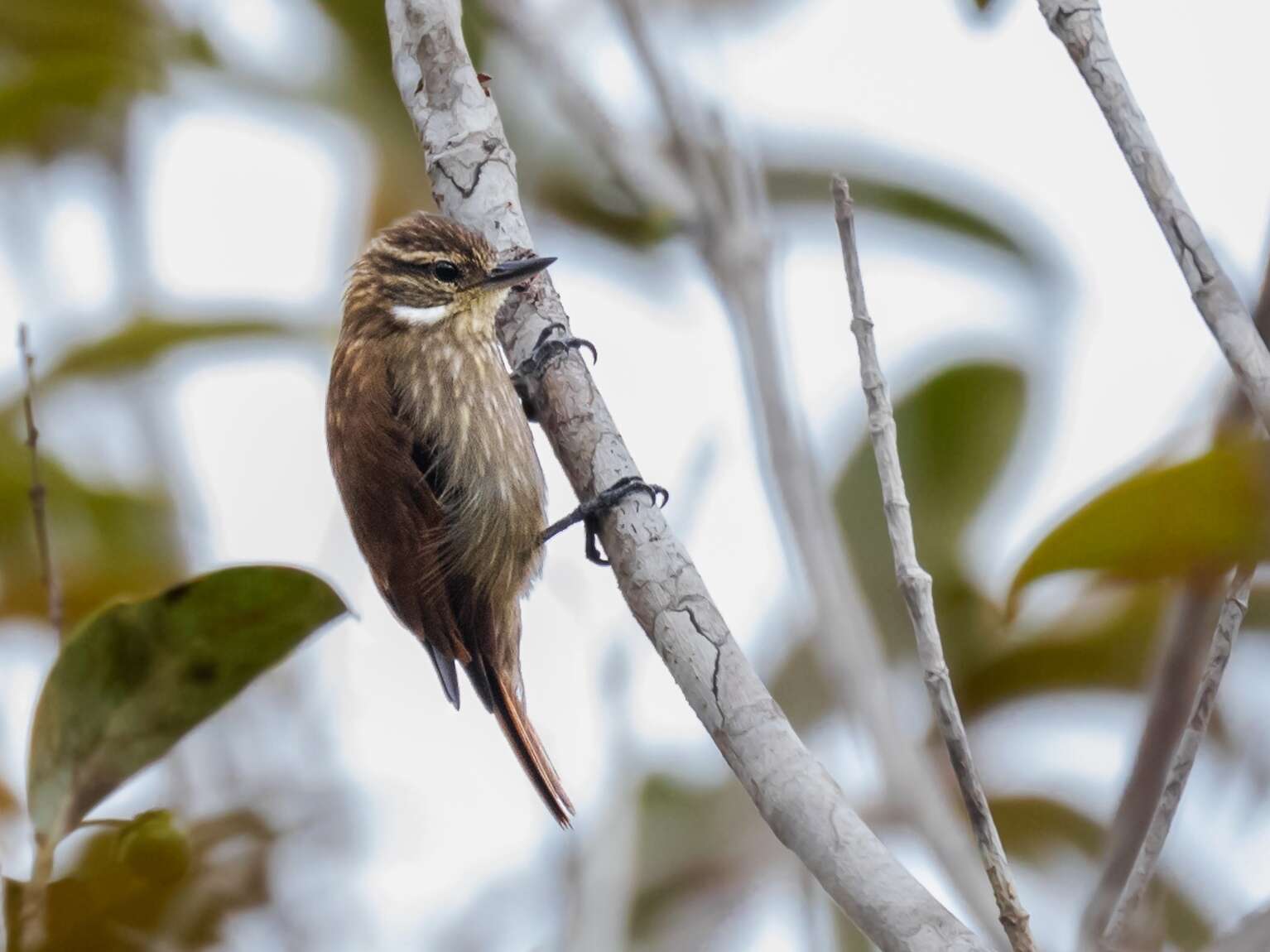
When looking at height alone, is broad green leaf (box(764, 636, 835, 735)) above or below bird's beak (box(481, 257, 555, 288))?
below

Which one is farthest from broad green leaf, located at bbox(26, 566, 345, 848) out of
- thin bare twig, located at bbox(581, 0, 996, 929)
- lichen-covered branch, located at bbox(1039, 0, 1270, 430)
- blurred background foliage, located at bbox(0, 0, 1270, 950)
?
lichen-covered branch, located at bbox(1039, 0, 1270, 430)

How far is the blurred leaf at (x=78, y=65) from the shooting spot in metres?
3.88

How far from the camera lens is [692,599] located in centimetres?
196

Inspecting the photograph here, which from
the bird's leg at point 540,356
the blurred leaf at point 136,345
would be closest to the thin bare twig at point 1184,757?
the bird's leg at point 540,356

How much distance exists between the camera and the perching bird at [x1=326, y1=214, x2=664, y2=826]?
11.9 ft

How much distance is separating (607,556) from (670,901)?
1.51m

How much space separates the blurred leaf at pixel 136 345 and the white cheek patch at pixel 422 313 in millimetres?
388

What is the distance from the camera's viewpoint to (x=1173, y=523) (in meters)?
1.58

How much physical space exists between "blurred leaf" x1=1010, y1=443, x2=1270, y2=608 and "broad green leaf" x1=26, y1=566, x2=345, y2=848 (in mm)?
1053

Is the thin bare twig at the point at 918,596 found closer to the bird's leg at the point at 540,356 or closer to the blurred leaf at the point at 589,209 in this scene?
the bird's leg at the point at 540,356

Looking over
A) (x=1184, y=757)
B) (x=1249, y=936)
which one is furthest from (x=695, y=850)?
(x=1249, y=936)

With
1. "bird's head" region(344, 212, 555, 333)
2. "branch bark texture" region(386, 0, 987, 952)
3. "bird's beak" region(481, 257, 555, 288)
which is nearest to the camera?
"branch bark texture" region(386, 0, 987, 952)

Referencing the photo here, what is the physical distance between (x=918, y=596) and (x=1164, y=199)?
1.70 ft

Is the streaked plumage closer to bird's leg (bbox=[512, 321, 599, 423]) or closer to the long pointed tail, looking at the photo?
the long pointed tail
